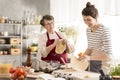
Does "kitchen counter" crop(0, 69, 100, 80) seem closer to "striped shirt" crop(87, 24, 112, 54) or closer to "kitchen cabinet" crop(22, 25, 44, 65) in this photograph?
"striped shirt" crop(87, 24, 112, 54)

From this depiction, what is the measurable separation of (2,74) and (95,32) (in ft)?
3.20

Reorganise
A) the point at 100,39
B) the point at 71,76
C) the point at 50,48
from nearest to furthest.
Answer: the point at 71,76 → the point at 100,39 → the point at 50,48

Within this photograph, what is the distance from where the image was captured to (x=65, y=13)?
5.75m

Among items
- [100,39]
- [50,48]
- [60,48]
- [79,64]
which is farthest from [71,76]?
[50,48]

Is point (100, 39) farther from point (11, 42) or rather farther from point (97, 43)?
point (11, 42)

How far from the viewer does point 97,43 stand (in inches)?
105

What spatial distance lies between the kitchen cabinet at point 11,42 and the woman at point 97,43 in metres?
3.72

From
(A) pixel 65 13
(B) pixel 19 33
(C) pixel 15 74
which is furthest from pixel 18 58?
(C) pixel 15 74

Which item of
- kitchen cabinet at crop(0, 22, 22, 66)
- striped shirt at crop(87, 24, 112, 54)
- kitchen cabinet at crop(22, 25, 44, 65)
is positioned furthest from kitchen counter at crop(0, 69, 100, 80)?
kitchen cabinet at crop(22, 25, 44, 65)

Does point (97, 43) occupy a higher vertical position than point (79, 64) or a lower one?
higher

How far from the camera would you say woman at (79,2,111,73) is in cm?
253

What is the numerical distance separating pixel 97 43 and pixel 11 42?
3.86 metres

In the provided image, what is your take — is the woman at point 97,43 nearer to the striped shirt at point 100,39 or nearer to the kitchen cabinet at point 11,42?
the striped shirt at point 100,39

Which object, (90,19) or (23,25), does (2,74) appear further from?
(23,25)
